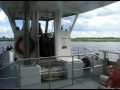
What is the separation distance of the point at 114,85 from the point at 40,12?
18.0 feet

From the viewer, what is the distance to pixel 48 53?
35.1 ft

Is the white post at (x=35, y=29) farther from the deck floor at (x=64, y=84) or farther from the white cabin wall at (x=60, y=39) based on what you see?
the deck floor at (x=64, y=84)

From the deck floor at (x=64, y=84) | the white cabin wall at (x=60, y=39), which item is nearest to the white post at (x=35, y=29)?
the white cabin wall at (x=60, y=39)

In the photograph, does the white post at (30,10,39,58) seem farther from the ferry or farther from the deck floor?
the deck floor

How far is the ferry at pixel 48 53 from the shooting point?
8109mm

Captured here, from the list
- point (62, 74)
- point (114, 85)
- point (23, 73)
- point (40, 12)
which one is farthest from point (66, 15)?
point (114, 85)

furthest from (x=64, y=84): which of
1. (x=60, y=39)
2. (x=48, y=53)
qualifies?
(x=60, y=39)

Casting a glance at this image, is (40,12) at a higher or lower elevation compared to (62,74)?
higher

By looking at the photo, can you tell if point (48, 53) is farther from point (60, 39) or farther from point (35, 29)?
point (35, 29)

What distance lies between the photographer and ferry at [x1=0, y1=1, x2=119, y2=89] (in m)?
8.11

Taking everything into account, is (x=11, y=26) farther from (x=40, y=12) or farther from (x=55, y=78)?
(x=55, y=78)

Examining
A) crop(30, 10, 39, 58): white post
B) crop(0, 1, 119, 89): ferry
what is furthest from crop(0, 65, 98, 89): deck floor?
crop(30, 10, 39, 58): white post

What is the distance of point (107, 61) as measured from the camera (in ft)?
34.3

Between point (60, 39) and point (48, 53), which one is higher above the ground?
point (60, 39)
